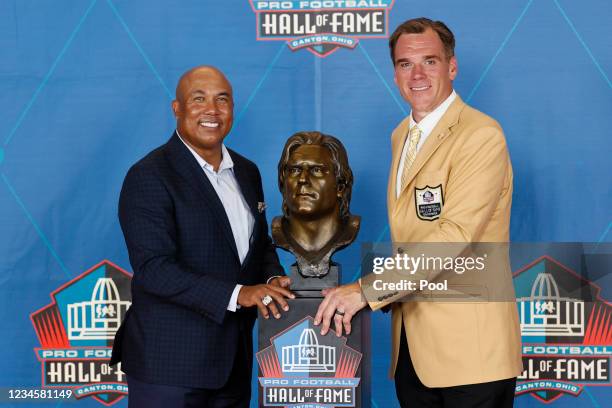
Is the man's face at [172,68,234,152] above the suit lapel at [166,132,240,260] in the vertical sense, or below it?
above

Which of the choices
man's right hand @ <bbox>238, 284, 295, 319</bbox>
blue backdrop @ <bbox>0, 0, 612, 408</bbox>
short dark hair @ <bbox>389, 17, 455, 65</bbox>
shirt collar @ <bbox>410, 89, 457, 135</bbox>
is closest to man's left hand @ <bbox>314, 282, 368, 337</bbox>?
man's right hand @ <bbox>238, 284, 295, 319</bbox>

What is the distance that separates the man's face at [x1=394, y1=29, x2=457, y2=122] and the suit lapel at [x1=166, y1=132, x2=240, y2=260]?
694mm

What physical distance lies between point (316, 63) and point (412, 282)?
1.46 metres

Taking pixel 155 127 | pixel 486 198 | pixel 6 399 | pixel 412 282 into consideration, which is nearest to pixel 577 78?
pixel 486 198

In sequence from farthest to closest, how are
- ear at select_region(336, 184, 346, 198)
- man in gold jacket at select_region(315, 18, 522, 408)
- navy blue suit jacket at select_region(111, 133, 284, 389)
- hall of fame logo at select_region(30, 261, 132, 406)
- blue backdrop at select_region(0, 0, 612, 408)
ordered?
hall of fame logo at select_region(30, 261, 132, 406) → blue backdrop at select_region(0, 0, 612, 408) → ear at select_region(336, 184, 346, 198) → navy blue suit jacket at select_region(111, 133, 284, 389) → man in gold jacket at select_region(315, 18, 522, 408)

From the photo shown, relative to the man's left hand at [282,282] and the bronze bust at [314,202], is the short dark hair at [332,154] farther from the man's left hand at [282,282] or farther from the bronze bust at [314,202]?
the man's left hand at [282,282]

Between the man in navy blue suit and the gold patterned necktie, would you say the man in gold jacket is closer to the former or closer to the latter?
the gold patterned necktie

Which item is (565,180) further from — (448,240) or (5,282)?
(5,282)

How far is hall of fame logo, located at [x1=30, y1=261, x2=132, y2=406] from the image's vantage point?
3.28 metres

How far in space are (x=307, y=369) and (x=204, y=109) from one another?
2.91 ft

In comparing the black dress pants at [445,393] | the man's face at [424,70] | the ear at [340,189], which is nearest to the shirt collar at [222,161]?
the ear at [340,189]

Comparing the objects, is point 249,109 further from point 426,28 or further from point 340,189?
point 426,28

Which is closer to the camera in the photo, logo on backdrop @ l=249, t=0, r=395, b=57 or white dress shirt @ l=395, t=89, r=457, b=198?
white dress shirt @ l=395, t=89, r=457, b=198

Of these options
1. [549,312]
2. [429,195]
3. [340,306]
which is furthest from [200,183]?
[549,312]
